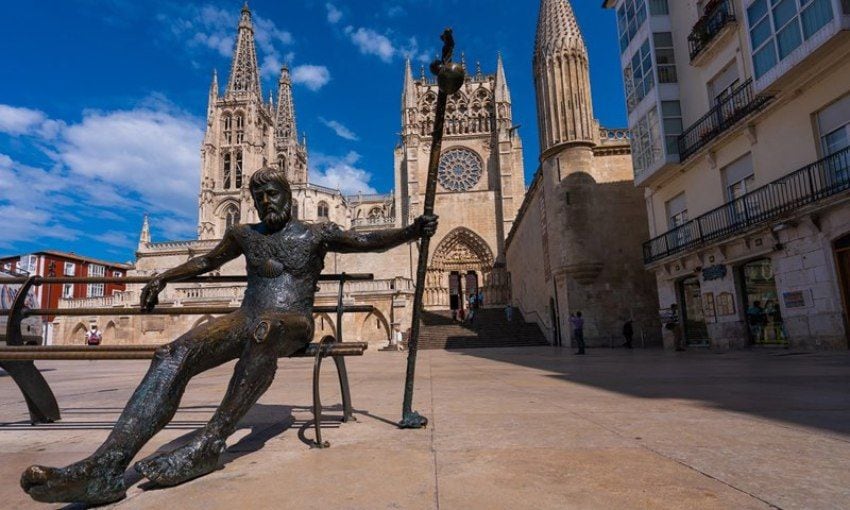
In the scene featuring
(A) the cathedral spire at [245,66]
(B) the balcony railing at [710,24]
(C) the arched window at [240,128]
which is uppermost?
(A) the cathedral spire at [245,66]

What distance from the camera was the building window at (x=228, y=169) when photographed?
53.6 meters

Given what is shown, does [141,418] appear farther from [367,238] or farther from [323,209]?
[323,209]

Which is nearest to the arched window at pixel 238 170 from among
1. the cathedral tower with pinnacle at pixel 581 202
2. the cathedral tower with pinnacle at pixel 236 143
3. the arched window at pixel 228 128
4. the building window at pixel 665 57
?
the cathedral tower with pinnacle at pixel 236 143

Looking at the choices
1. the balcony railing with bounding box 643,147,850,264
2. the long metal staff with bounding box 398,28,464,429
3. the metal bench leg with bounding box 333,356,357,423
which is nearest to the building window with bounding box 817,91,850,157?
the balcony railing with bounding box 643,147,850,264

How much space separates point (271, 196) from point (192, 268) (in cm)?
63

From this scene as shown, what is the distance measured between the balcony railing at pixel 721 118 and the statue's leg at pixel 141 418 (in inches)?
499

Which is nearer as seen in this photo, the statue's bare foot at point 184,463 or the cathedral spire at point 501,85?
the statue's bare foot at point 184,463

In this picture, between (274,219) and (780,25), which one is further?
(780,25)

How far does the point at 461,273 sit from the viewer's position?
3859 centimetres

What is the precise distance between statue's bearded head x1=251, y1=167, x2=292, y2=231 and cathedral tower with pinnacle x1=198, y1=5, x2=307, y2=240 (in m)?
46.0

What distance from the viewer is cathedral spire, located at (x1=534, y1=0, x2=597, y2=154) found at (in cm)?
1745

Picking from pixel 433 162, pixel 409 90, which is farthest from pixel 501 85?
pixel 433 162

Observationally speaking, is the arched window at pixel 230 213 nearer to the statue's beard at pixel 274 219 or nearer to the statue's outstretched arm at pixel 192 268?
the statue's outstretched arm at pixel 192 268

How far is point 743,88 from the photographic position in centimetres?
1141
